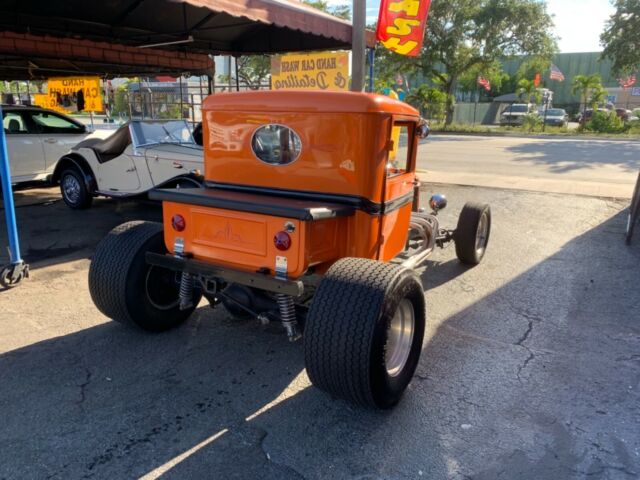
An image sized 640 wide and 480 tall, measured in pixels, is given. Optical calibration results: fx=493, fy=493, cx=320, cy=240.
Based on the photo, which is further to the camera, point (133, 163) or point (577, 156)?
point (577, 156)

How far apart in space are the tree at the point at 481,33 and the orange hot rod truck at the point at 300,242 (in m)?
31.8

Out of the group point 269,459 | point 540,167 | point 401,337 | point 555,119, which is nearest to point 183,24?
point 401,337

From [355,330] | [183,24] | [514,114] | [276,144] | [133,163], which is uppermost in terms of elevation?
[183,24]

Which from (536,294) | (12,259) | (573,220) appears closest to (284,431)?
(536,294)

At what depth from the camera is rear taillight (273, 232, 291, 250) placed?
301 cm

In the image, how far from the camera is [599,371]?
353 centimetres

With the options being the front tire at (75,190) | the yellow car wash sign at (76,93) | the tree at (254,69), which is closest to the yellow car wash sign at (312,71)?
the front tire at (75,190)

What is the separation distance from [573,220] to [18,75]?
14753 mm

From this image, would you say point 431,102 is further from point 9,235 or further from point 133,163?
point 9,235

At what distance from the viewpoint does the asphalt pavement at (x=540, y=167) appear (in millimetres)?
11242

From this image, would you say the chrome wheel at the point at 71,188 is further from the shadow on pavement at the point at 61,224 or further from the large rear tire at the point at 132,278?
the large rear tire at the point at 132,278

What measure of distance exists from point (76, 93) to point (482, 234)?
51.5ft

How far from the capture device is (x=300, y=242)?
300 cm

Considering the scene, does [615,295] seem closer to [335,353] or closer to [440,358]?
[440,358]
